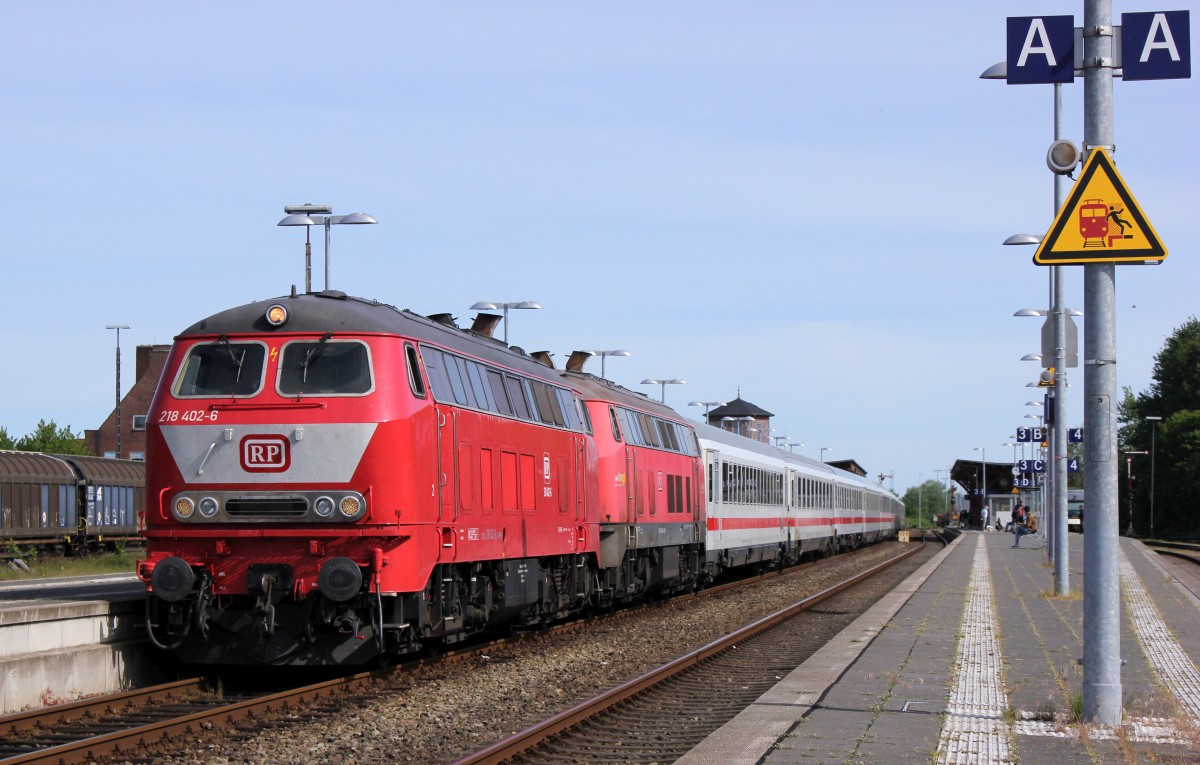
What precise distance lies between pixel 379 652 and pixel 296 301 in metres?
3.50

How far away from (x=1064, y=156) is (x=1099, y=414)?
6.28 feet

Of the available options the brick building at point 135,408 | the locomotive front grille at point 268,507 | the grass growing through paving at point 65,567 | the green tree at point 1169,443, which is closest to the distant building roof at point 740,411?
the green tree at point 1169,443

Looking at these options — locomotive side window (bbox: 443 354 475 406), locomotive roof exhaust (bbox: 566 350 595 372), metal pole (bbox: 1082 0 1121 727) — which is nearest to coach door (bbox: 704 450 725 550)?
locomotive roof exhaust (bbox: 566 350 595 372)

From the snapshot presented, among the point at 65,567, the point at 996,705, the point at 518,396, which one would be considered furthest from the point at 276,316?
the point at 65,567

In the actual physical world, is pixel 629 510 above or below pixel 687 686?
above

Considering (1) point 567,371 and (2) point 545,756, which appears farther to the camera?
(1) point 567,371

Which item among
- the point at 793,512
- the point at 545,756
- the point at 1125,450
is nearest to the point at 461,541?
the point at 545,756

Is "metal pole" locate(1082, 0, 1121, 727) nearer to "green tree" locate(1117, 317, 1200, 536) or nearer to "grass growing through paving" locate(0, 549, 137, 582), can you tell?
"grass growing through paving" locate(0, 549, 137, 582)

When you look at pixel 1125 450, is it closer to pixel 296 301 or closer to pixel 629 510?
pixel 629 510

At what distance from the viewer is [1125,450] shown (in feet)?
372

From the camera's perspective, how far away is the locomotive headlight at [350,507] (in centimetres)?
1197

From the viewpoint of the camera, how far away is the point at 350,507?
12.0 meters

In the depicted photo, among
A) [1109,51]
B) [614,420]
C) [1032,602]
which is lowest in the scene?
[1032,602]

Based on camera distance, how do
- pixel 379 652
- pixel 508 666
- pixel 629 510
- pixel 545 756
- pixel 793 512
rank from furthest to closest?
pixel 793 512, pixel 629 510, pixel 508 666, pixel 379 652, pixel 545 756
